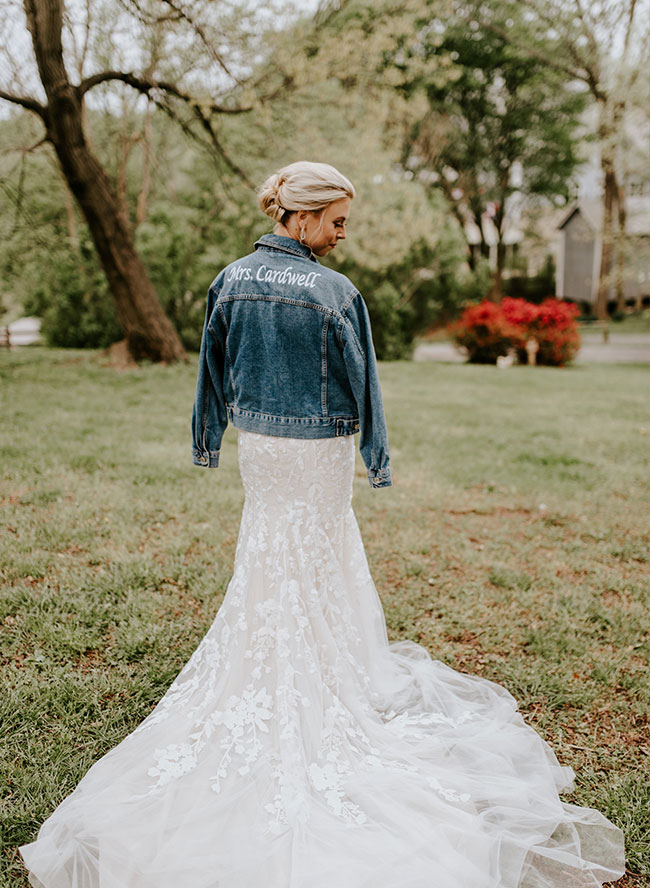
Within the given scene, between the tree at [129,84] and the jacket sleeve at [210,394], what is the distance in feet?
28.7

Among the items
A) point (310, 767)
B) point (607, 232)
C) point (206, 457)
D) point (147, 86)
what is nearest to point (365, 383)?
point (206, 457)

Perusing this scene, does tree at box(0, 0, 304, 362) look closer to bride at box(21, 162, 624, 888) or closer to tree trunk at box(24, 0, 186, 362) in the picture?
tree trunk at box(24, 0, 186, 362)

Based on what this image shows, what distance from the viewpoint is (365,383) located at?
2404mm

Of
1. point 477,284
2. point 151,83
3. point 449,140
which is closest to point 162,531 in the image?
point 151,83

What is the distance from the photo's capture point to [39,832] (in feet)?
6.82

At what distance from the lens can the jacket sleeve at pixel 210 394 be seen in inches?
97.0

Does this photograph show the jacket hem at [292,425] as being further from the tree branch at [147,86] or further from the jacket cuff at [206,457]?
the tree branch at [147,86]

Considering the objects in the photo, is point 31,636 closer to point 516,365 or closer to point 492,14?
point 516,365

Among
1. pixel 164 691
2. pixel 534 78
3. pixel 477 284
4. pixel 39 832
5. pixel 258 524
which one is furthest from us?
pixel 534 78

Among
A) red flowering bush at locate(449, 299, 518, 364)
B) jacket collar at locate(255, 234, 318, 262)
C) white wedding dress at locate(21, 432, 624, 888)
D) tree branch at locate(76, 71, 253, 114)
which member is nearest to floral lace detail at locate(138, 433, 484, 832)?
white wedding dress at locate(21, 432, 624, 888)

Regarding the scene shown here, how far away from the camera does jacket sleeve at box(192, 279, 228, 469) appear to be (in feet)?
8.08

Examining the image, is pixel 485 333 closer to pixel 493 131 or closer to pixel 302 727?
pixel 302 727

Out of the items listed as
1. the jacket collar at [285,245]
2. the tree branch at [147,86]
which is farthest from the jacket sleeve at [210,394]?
the tree branch at [147,86]

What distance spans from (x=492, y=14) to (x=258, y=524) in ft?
99.5
